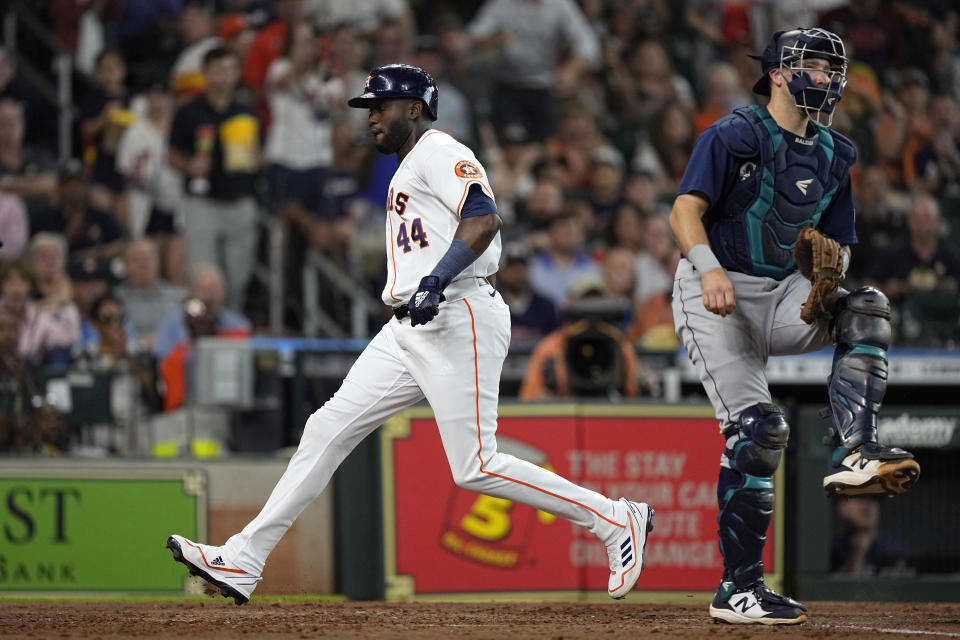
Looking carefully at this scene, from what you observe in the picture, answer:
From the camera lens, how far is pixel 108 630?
4.80m

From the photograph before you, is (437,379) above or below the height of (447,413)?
above

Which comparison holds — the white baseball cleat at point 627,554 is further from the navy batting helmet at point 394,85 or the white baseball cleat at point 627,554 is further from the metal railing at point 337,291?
the metal railing at point 337,291

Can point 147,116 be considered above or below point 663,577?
above

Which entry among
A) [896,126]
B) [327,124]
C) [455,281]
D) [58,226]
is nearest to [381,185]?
[327,124]

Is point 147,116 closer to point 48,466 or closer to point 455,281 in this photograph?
point 48,466

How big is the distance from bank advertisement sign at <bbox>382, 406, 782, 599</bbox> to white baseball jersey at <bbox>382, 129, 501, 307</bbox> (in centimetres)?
282

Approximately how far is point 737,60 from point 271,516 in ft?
31.0

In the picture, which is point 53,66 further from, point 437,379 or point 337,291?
point 437,379

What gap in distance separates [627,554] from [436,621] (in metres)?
0.79

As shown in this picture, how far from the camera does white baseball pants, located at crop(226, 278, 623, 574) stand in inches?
195

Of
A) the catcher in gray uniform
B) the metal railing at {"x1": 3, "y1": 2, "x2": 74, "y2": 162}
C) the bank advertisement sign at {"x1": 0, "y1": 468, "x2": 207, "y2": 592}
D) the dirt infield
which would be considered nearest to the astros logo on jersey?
the catcher in gray uniform

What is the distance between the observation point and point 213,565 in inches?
200

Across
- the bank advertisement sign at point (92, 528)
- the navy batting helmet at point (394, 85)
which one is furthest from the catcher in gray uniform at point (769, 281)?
the bank advertisement sign at point (92, 528)

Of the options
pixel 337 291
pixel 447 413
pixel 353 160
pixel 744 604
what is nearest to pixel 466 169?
pixel 447 413
